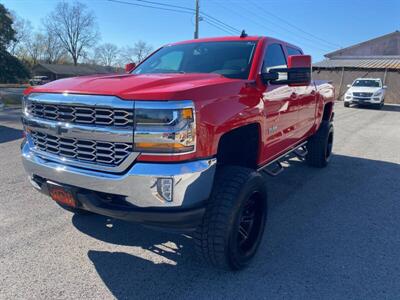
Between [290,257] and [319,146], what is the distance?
10.9 ft

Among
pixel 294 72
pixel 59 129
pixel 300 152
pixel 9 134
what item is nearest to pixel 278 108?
pixel 294 72

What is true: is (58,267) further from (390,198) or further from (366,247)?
(390,198)

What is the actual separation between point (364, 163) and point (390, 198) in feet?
6.80

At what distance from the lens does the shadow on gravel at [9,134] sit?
801 centimetres

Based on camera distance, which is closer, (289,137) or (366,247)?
(366,247)

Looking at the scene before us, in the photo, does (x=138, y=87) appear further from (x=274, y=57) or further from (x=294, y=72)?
(x=274, y=57)

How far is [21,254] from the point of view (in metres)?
3.06

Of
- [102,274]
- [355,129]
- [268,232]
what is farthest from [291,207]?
[355,129]

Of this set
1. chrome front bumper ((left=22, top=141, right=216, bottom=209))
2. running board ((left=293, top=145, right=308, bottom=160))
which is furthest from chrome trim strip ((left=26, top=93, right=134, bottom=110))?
running board ((left=293, top=145, right=308, bottom=160))

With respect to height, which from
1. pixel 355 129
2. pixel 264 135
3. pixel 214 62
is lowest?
pixel 355 129

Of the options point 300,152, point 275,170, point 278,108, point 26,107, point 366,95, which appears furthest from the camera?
point 366,95

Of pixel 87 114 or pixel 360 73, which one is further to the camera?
pixel 360 73

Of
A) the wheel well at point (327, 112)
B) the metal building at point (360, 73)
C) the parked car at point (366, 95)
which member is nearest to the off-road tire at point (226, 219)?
the wheel well at point (327, 112)

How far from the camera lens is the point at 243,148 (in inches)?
132
